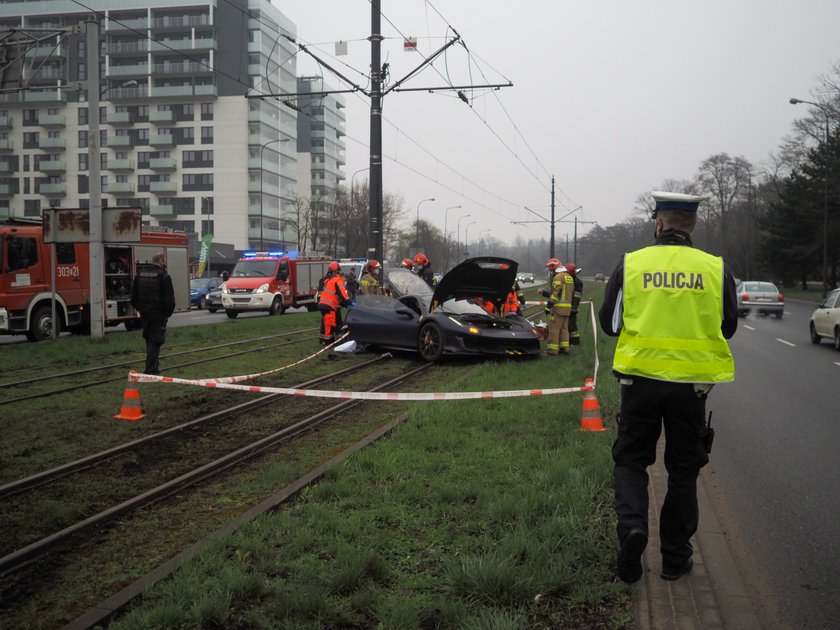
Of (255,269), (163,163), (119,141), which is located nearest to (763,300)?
(255,269)

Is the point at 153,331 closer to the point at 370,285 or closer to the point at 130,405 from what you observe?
the point at 130,405

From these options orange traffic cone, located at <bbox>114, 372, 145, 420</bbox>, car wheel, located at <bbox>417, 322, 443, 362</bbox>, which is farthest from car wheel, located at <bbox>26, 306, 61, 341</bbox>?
orange traffic cone, located at <bbox>114, 372, 145, 420</bbox>

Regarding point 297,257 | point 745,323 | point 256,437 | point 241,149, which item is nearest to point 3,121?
point 241,149

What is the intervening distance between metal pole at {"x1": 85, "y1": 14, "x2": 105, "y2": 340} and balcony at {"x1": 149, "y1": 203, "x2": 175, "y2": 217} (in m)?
67.2

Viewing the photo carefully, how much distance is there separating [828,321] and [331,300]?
11337 millimetres

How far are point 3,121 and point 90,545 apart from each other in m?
92.5

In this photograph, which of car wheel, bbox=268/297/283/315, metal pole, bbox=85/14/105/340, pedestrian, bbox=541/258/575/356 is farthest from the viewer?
car wheel, bbox=268/297/283/315

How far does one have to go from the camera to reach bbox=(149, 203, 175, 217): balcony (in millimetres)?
81188

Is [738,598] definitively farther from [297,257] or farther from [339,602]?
[297,257]

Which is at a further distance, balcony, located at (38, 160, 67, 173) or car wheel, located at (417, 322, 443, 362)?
balcony, located at (38, 160, 67, 173)

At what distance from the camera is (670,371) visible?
366 centimetres

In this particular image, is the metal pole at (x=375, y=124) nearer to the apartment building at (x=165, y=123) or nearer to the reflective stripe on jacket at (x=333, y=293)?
the reflective stripe on jacket at (x=333, y=293)

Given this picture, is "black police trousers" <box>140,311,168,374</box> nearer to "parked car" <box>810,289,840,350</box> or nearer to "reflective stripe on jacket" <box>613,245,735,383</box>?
"reflective stripe on jacket" <box>613,245,735,383</box>

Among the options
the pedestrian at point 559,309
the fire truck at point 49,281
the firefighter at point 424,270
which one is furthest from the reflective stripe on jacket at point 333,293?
the fire truck at point 49,281
